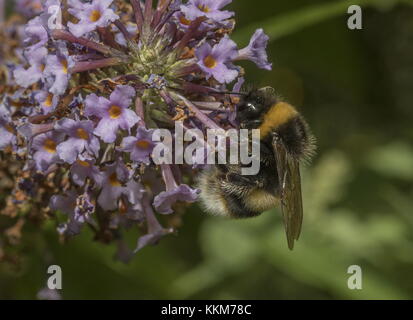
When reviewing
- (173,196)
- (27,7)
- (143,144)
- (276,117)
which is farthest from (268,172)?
(27,7)

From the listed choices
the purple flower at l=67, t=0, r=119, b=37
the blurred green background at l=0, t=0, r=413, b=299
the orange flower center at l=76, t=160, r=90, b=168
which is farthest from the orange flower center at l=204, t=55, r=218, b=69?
the blurred green background at l=0, t=0, r=413, b=299

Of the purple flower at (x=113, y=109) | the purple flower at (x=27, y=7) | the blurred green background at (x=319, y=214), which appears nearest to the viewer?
the purple flower at (x=113, y=109)

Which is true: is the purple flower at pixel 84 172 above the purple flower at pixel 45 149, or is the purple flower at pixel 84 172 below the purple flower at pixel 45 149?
below

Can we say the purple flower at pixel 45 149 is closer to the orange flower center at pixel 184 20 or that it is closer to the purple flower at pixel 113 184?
the purple flower at pixel 113 184

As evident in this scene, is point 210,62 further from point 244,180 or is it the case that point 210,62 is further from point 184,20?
point 244,180

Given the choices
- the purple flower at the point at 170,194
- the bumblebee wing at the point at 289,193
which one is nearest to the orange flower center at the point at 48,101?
the purple flower at the point at 170,194
